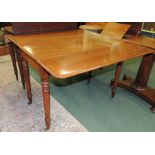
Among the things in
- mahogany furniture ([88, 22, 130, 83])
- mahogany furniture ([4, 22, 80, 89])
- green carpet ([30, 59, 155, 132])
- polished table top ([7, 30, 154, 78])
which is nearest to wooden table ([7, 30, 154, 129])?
polished table top ([7, 30, 154, 78])

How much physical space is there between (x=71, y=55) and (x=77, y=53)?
0.07 metres

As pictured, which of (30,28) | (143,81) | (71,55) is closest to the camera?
(71,55)

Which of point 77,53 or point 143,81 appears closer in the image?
point 77,53

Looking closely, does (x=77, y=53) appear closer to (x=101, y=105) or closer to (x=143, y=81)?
(x=101, y=105)

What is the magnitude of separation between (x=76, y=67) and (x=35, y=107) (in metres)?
1.00

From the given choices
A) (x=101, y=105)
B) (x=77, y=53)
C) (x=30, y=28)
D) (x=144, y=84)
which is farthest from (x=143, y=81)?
(x=30, y=28)

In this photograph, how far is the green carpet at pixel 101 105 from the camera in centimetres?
168

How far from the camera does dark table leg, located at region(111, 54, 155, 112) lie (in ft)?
6.39

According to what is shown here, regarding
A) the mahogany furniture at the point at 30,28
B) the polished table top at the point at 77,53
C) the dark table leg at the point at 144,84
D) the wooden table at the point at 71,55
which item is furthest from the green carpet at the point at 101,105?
the polished table top at the point at 77,53

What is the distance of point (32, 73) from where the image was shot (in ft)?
8.56

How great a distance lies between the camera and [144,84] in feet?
6.99

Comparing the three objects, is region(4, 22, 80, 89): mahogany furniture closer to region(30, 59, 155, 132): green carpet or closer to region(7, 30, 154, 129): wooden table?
region(7, 30, 154, 129): wooden table

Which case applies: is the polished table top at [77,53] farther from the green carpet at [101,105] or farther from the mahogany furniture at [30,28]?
the green carpet at [101,105]

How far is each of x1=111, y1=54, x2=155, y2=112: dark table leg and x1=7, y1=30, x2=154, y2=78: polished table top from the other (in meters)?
0.41
